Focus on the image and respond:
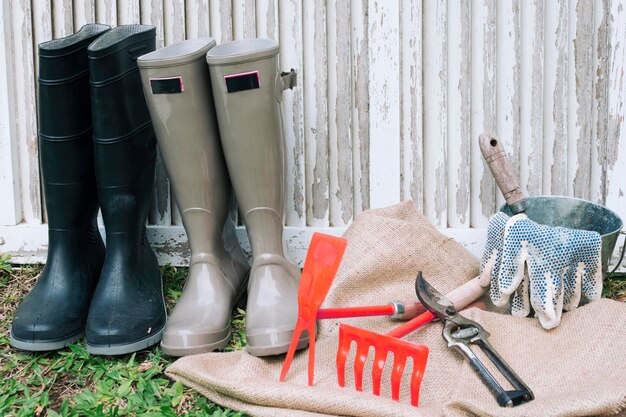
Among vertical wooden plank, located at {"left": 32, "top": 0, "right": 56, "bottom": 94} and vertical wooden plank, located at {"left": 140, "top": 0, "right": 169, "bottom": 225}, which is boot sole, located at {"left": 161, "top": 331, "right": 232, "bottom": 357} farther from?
vertical wooden plank, located at {"left": 32, "top": 0, "right": 56, "bottom": 94}

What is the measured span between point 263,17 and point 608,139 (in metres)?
0.99

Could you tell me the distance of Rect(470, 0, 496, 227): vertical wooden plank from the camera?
89.7 inches

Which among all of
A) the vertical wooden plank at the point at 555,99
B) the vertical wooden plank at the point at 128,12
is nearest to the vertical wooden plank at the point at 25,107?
the vertical wooden plank at the point at 128,12

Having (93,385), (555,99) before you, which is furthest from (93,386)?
(555,99)

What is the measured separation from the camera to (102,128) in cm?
205

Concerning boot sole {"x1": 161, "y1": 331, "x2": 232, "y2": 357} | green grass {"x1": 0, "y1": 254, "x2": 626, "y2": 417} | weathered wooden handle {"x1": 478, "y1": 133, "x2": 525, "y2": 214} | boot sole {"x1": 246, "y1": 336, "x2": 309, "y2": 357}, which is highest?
weathered wooden handle {"x1": 478, "y1": 133, "x2": 525, "y2": 214}

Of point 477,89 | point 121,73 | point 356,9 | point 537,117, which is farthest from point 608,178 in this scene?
point 121,73

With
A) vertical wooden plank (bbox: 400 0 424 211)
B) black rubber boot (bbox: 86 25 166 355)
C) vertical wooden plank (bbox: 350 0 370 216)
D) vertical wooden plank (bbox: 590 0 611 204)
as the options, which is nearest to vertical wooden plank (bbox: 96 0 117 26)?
black rubber boot (bbox: 86 25 166 355)

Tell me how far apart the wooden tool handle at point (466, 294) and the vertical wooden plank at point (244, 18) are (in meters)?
0.90

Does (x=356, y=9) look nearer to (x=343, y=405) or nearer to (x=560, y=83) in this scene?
(x=560, y=83)

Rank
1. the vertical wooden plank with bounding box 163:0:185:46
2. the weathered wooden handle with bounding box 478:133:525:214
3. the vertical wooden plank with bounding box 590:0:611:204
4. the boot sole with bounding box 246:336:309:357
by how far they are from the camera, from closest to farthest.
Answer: the boot sole with bounding box 246:336:309:357
the weathered wooden handle with bounding box 478:133:525:214
the vertical wooden plank with bounding box 590:0:611:204
the vertical wooden plank with bounding box 163:0:185:46

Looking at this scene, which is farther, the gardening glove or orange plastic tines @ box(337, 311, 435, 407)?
the gardening glove

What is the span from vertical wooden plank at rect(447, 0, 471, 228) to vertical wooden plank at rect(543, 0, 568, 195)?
208 millimetres

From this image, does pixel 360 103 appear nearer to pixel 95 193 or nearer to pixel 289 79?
pixel 289 79
